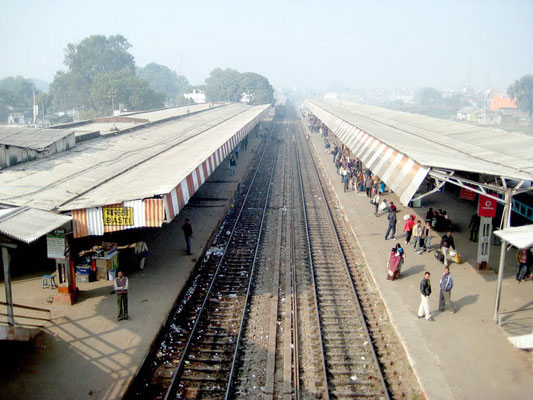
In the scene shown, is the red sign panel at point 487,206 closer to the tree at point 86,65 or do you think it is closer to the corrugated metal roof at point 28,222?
the corrugated metal roof at point 28,222

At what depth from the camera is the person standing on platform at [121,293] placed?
33.2 ft

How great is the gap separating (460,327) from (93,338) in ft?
27.3

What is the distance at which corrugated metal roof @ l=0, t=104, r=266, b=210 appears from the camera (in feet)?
39.6

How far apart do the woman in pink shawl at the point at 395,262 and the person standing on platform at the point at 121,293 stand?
739 cm

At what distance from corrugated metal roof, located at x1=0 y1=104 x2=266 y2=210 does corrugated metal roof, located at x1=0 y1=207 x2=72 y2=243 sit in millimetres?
1080

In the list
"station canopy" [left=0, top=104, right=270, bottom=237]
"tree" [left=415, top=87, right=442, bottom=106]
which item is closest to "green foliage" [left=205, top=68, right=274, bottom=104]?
"tree" [left=415, top=87, right=442, bottom=106]

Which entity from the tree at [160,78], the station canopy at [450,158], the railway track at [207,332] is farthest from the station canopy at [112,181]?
the tree at [160,78]

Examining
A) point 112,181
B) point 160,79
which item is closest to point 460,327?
point 112,181

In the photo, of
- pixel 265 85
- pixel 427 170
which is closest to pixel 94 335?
pixel 427 170

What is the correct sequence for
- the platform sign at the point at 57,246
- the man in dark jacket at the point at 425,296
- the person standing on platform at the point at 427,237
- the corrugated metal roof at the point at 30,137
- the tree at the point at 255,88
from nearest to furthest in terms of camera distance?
the man in dark jacket at the point at 425,296, the platform sign at the point at 57,246, the person standing on platform at the point at 427,237, the corrugated metal roof at the point at 30,137, the tree at the point at 255,88

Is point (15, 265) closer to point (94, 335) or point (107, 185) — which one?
point (107, 185)

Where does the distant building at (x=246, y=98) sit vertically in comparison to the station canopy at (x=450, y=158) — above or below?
above

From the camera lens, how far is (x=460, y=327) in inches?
408

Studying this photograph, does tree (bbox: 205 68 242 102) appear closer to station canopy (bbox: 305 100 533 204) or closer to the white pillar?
station canopy (bbox: 305 100 533 204)
